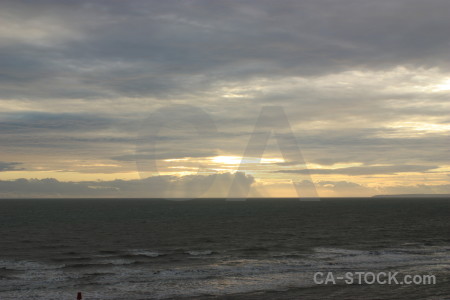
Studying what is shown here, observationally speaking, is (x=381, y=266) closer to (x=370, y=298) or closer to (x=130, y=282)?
(x=370, y=298)

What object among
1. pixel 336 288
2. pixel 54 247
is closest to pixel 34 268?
pixel 54 247

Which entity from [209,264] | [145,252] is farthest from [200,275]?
[145,252]

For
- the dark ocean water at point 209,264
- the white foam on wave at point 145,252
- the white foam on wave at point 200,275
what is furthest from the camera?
the white foam on wave at point 145,252

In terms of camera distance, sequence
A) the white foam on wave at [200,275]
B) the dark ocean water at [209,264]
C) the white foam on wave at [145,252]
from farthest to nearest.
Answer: the white foam on wave at [145,252], the white foam on wave at [200,275], the dark ocean water at [209,264]

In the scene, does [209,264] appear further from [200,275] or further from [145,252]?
[145,252]

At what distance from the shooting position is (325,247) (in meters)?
57.2

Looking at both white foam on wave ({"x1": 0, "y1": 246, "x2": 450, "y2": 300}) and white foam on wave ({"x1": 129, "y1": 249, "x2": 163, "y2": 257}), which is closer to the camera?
white foam on wave ({"x1": 0, "y1": 246, "x2": 450, "y2": 300})

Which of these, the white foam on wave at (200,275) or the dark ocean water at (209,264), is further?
the white foam on wave at (200,275)

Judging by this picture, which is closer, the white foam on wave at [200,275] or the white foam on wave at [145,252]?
the white foam on wave at [200,275]

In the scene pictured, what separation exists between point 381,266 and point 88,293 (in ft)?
91.2

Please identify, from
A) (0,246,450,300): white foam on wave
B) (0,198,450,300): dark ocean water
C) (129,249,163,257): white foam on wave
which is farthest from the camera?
(129,249,163,257): white foam on wave

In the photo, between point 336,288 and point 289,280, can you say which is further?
point 289,280

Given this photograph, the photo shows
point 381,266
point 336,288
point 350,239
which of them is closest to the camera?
point 336,288

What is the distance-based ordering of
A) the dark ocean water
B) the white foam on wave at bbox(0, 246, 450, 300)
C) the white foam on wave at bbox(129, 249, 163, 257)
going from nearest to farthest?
the dark ocean water → the white foam on wave at bbox(0, 246, 450, 300) → the white foam on wave at bbox(129, 249, 163, 257)
